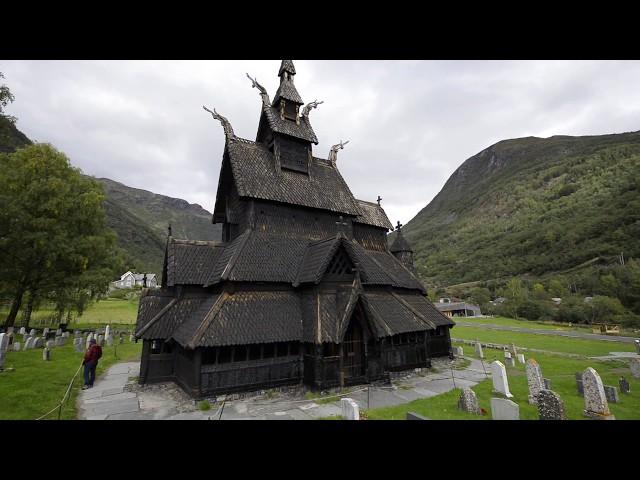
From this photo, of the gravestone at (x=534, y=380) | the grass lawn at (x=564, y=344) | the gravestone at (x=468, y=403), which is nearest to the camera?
the gravestone at (x=468, y=403)

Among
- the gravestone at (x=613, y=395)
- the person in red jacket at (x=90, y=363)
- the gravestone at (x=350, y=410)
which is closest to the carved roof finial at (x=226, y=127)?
the person in red jacket at (x=90, y=363)

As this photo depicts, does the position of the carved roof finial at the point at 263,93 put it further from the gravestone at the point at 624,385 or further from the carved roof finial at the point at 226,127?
the gravestone at the point at 624,385

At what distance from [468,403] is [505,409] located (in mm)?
1932

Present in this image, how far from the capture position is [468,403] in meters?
12.2

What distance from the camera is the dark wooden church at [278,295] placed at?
47.4 feet

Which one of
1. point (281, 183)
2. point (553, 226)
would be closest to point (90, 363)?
point (281, 183)

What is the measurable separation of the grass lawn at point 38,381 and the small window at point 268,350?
7.54 m

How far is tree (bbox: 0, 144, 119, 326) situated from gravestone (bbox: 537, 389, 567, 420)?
3771 cm

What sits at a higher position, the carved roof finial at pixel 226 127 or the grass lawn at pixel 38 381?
the carved roof finial at pixel 226 127

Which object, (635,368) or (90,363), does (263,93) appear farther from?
(635,368)

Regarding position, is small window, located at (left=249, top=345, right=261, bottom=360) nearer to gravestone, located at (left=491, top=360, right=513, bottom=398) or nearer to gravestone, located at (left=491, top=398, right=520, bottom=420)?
gravestone, located at (left=491, top=398, right=520, bottom=420)

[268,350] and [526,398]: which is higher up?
[268,350]
